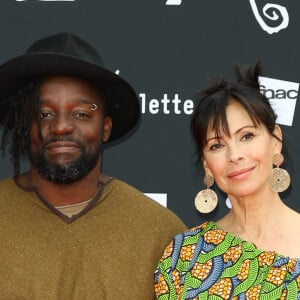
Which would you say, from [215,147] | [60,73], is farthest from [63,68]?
[215,147]

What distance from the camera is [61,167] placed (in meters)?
2.04

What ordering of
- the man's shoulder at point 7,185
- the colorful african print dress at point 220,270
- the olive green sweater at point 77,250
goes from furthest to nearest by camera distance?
the man's shoulder at point 7,185, the olive green sweater at point 77,250, the colorful african print dress at point 220,270

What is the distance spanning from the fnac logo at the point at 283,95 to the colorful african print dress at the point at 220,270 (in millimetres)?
716

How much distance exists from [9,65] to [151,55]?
0.71m

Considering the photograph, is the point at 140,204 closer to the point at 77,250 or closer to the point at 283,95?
the point at 77,250

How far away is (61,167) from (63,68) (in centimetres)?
28

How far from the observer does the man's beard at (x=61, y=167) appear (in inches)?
80.1

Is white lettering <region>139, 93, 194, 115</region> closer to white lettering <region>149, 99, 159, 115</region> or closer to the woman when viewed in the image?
white lettering <region>149, 99, 159, 115</region>

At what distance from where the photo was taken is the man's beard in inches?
80.1

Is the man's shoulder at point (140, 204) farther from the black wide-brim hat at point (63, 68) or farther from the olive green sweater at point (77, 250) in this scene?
the black wide-brim hat at point (63, 68)

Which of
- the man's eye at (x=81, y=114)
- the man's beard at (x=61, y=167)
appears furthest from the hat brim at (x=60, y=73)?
the man's beard at (x=61, y=167)

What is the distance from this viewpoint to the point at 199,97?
2.04 m

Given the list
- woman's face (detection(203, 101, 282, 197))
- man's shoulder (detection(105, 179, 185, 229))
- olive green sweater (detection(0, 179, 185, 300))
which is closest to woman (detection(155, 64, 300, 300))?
woman's face (detection(203, 101, 282, 197))

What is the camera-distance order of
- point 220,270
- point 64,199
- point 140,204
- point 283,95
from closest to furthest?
point 220,270, point 64,199, point 140,204, point 283,95
